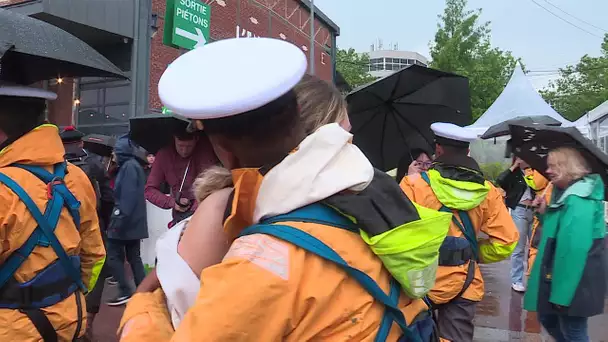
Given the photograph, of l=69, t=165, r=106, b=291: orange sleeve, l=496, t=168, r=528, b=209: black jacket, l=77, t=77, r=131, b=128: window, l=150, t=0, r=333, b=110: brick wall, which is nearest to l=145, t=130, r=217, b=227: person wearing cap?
l=69, t=165, r=106, b=291: orange sleeve

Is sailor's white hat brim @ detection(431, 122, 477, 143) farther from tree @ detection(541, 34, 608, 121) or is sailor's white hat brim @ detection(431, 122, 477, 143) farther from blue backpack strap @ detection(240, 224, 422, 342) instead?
tree @ detection(541, 34, 608, 121)

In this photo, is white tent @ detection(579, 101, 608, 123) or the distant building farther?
the distant building

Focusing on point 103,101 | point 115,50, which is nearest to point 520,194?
point 115,50

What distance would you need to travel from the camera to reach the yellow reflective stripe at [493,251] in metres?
3.53

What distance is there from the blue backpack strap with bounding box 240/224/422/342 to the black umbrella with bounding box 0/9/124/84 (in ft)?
5.03

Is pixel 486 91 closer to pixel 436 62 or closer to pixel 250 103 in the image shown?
pixel 436 62

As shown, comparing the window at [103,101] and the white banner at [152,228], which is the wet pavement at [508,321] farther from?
the window at [103,101]

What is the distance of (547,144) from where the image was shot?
3713 mm

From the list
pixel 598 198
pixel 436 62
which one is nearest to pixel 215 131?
pixel 598 198

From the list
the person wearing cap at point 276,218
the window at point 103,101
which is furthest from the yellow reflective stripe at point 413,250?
the window at point 103,101

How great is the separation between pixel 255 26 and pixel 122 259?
479 inches

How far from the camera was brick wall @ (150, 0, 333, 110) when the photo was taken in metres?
12.6

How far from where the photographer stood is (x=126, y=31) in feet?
37.6

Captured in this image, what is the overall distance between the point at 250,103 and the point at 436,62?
79.9 feet
